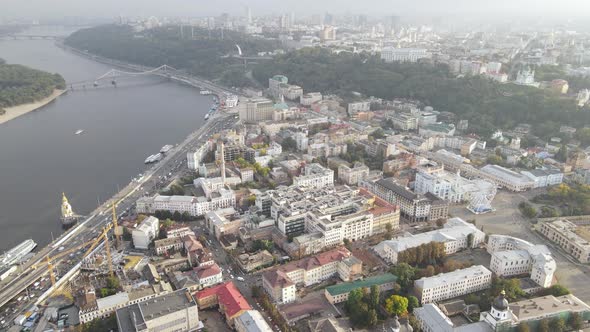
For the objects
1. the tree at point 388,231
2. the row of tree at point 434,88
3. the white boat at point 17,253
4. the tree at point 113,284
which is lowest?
the white boat at point 17,253

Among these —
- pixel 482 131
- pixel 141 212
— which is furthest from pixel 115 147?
pixel 482 131

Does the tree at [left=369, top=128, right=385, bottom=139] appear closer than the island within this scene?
Yes

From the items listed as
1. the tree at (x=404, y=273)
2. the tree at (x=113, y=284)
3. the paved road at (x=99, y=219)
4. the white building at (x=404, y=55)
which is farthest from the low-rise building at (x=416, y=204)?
the white building at (x=404, y=55)

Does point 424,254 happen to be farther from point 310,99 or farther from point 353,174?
point 310,99

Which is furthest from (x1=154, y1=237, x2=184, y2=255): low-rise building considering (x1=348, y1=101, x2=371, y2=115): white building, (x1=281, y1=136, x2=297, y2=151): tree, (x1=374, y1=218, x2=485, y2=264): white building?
(x1=348, y1=101, x2=371, y2=115): white building

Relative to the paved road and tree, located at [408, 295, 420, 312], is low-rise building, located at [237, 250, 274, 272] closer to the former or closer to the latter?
tree, located at [408, 295, 420, 312]

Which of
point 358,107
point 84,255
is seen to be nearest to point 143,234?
point 84,255

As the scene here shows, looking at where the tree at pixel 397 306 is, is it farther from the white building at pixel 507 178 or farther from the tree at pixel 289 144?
the tree at pixel 289 144
